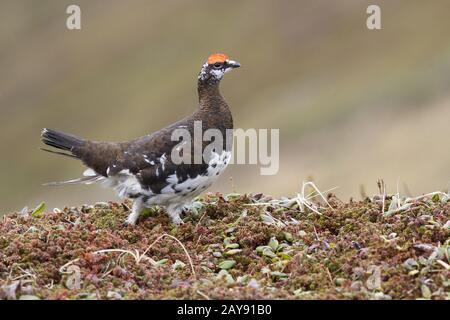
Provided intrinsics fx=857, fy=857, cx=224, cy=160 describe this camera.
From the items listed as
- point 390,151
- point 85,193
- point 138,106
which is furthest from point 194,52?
point 390,151

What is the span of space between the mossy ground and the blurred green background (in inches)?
661

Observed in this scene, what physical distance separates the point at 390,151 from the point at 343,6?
94.6 feet

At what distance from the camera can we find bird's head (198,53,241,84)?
1003 cm

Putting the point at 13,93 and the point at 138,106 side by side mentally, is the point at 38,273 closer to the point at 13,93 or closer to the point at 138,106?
the point at 138,106

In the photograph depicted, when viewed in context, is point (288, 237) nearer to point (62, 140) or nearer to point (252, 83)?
point (62, 140)

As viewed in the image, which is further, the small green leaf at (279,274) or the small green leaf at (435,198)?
the small green leaf at (435,198)

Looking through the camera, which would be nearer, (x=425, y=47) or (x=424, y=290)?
(x=424, y=290)

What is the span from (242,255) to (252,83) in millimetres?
46471

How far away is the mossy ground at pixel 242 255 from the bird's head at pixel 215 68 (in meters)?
1.83

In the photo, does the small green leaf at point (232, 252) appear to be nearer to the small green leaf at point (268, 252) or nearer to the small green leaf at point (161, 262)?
the small green leaf at point (268, 252)

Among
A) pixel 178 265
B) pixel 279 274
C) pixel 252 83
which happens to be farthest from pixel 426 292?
pixel 252 83

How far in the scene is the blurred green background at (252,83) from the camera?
101 feet

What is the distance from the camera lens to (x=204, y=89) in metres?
10.0

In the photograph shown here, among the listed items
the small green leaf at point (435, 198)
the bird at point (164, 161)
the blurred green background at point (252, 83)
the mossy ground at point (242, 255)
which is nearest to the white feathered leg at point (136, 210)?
the bird at point (164, 161)
